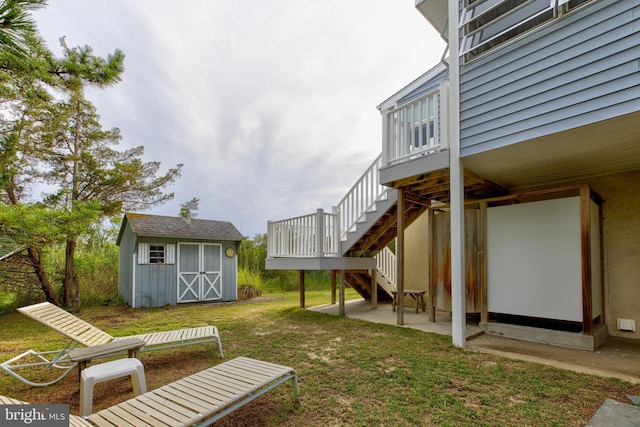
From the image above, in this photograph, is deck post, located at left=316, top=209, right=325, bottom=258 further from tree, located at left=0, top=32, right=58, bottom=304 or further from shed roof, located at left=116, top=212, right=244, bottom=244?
tree, located at left=0, top=32, right=58, bottom=304

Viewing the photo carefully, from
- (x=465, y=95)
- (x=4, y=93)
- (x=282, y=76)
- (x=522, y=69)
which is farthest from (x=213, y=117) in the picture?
(x=522, y=69)

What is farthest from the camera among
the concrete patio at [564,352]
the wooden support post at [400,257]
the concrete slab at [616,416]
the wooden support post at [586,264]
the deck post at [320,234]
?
the deck post at [320,234]

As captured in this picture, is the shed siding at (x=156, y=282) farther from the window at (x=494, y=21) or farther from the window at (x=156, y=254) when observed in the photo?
the window at (x=494, y=21)

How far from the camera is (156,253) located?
30.8 ft

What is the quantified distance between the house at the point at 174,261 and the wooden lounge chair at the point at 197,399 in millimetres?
7519

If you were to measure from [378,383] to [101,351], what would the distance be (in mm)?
2941

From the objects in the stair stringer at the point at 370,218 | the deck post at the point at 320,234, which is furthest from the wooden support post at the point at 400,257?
the deck post at the point at 320,234

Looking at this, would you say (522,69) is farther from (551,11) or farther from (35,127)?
(35,127)

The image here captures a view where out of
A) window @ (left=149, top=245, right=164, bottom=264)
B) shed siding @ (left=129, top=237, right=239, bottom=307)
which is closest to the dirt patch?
shed siding @ (left=129, top=237, right=239, bottom=307)

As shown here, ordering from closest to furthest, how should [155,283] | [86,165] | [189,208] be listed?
1. [86,165]
2. [155,283]
3. [189,208]

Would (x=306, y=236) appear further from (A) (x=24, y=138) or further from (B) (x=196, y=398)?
(A) (x=24, y=138)

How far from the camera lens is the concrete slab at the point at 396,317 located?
17.4 feet

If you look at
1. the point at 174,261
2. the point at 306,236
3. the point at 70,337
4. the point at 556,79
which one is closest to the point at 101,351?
the point at 70,337

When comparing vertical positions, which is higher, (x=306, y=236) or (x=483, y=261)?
(x=306, y=236)
